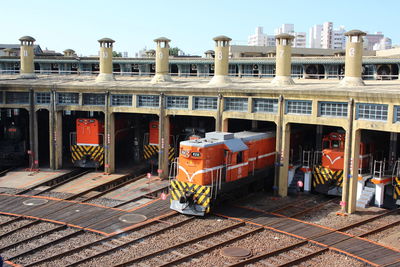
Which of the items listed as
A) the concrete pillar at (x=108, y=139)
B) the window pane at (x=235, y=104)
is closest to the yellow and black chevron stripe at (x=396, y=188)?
the window pane at (x=235, y=104)

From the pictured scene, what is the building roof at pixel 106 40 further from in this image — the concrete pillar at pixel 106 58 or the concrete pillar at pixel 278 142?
the concrete pillar at pixel 278 142

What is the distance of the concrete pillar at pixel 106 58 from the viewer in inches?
1300

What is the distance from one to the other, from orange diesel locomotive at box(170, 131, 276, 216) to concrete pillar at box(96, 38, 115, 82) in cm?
1409

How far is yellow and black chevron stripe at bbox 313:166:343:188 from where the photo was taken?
2461 cm

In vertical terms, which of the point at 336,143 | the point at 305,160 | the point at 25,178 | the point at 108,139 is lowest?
the point at 25,178

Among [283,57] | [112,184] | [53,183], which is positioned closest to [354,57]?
[283,57]

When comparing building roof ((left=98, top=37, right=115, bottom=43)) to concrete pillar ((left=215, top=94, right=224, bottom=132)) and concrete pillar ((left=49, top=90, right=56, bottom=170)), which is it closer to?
Result: concrete pillar ((left=49, top=90, right=56, bottom=170))

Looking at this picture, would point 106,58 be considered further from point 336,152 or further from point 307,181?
point 336,152

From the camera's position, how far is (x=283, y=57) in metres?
27.8

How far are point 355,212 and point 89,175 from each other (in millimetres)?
17172

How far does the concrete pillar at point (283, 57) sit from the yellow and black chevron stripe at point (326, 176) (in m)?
6.25

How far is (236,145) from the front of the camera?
22.6 metres

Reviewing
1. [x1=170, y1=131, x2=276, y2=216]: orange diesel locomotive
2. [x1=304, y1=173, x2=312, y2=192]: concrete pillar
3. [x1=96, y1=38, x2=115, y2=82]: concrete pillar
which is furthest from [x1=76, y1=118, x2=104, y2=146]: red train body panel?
[x1=304, y1=173, x2=312, y2=192]: concrete pillar

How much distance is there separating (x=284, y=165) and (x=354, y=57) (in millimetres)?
7262
